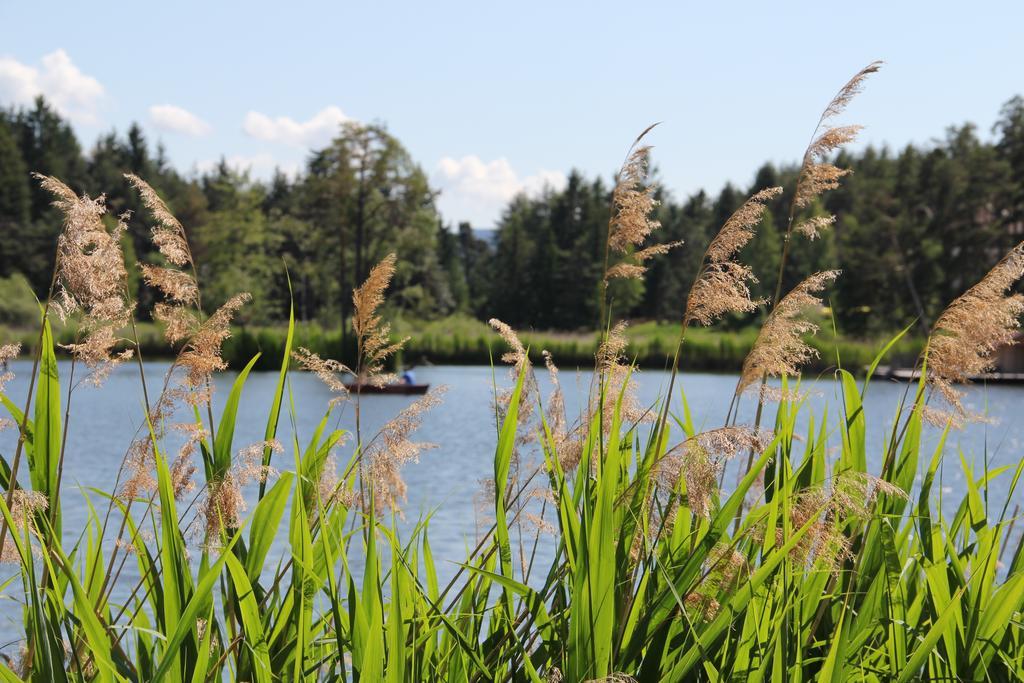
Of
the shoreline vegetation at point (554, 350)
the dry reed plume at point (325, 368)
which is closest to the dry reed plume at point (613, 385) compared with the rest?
the dry reed plume at point (325, 368)

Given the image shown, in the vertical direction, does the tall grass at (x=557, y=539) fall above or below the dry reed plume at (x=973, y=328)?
below

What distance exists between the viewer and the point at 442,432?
25.1 metres

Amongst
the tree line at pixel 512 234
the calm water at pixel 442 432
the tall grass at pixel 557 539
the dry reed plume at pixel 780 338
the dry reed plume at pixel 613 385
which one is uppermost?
the tree line at pixel 512 234

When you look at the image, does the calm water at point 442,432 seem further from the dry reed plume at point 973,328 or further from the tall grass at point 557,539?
the tall grass at point 557,539

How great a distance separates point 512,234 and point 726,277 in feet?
281

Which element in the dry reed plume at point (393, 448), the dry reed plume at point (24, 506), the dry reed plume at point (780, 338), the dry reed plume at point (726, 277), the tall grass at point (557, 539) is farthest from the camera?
the dry reed plume at point (780, 338)

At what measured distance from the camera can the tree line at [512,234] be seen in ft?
189

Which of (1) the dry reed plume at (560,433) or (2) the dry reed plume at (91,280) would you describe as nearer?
(2) the dry reed plume at (91,280)

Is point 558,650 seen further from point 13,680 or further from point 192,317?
point 192,317

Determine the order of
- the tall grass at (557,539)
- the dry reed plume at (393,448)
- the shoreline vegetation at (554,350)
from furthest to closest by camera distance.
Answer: the shoreline vegetation at (554,350), the dry reed plume at (393,448), the tall grass at (557,539)

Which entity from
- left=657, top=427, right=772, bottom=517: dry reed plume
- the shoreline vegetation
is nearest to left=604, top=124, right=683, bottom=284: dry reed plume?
left=657, top=427, right=772, bottom=517: dry reed plume

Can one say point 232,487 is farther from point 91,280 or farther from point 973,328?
point 973,328

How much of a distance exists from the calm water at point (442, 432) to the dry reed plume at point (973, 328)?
345 millimetres

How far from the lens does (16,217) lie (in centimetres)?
8231
